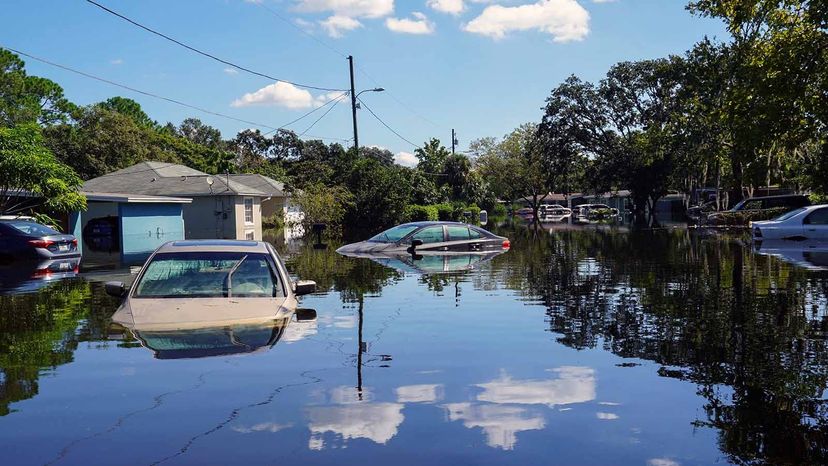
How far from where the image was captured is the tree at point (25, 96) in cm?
6814

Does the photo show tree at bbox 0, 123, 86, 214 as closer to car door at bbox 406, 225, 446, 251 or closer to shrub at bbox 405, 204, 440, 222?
car door at bbox 406, 225, 446, 251

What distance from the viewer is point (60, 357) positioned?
30.5ft

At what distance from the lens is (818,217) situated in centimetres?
2530

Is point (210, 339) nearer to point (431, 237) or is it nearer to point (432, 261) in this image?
point (432, 261)

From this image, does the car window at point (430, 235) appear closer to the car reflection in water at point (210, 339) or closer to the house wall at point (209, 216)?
the car reflection in water at point (210, 339)

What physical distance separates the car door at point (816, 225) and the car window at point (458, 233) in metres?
10.7

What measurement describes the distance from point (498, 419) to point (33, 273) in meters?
18.4

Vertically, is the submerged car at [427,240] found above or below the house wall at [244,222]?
below

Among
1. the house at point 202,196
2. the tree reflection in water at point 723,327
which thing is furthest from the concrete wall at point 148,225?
the tree reflection in water at point 723,327

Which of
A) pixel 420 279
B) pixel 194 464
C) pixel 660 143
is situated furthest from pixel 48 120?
pixel 194 464

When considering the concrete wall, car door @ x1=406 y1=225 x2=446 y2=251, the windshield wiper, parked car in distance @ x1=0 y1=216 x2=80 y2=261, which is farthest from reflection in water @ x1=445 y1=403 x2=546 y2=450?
the concrete wall

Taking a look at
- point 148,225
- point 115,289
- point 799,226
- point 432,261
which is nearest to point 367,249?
point 432,261

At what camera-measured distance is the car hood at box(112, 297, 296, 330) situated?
9.40 meters

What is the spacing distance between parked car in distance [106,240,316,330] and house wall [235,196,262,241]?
33343 mm
